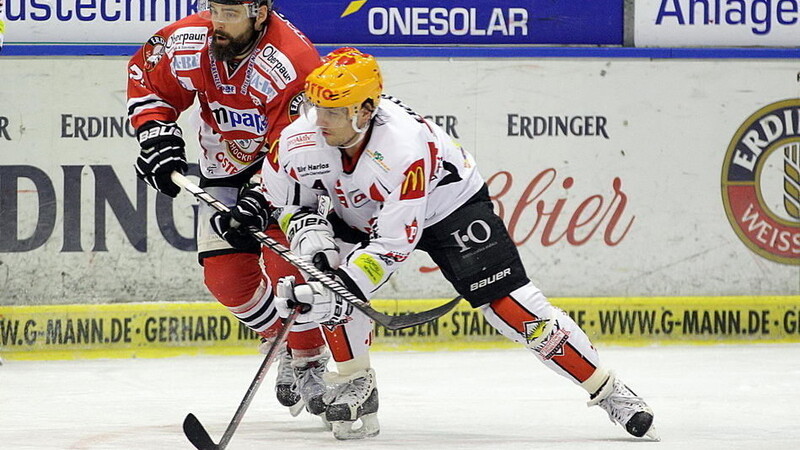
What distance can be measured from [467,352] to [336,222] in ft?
6.51

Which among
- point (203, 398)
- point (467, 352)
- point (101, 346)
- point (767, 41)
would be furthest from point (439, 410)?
point (767, 41)

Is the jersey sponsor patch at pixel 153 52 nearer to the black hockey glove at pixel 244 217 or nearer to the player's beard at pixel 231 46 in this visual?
the player's beard at pixel 231 46

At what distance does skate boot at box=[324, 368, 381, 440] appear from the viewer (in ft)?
12.7

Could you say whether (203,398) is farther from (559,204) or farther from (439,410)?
(559,204)

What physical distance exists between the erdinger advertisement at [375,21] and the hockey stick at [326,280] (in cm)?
173

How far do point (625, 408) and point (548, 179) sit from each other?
2200mm

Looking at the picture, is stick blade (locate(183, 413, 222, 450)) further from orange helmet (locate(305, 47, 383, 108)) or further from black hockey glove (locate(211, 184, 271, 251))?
orange helmet (locate(305, 47, 383, 108))

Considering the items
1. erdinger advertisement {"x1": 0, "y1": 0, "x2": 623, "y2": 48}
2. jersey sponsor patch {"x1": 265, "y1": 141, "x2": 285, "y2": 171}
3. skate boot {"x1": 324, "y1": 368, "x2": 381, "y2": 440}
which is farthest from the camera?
erdinger advertisement {"x1": 0, "y1": 0, "x2": 623, "y2": 48}

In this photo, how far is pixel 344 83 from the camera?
3529mm

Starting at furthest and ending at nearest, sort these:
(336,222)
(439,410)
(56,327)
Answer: (56,327) → (439,410) → (336,222)

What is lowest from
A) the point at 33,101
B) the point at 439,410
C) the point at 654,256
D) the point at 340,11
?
the point at 439,410

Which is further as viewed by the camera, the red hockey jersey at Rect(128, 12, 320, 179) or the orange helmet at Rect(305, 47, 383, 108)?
the red hockey jersey at Rect(128, 12, 320, 179)

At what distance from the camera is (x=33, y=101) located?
18.3 feet

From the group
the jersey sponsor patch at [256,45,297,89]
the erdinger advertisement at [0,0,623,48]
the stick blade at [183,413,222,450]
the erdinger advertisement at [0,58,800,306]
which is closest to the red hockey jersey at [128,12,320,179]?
the jersey sponsor patch at [256,45,297,89]
